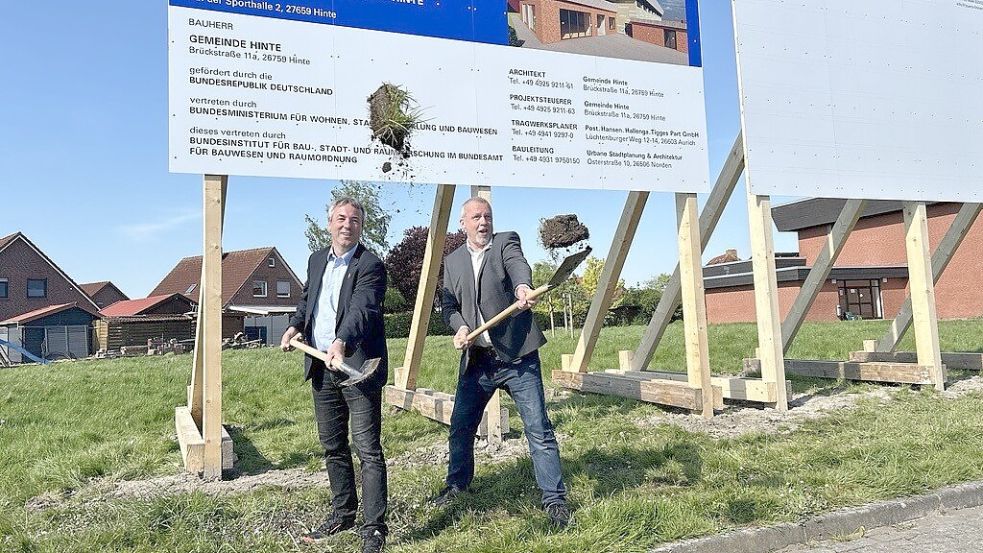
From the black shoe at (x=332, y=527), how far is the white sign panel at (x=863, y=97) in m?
5.55

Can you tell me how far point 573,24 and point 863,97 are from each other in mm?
3762

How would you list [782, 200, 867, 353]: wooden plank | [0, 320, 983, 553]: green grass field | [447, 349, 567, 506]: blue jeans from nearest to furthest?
1. [0, 320, 983, 553]: green grass field
2. [447, 349, 567, 506]: blue jeans
3. [782, 200, 867, 353]: wooden plank

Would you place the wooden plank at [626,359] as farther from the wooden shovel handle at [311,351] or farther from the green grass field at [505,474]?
the wooden shovel handle at [311,351]

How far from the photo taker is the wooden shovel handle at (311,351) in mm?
3439

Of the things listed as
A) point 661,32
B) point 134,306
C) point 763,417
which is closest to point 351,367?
point 763,417

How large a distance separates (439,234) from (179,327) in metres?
39.1

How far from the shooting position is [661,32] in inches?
290

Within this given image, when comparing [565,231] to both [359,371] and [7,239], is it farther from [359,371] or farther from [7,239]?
[7,239]

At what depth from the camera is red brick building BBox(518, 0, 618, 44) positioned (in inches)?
264

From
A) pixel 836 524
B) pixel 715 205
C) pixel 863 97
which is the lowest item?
pixel 836 524

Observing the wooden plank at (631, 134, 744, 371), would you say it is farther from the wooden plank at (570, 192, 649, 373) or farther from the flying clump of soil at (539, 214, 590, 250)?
the flying clump of soil at (539, 214, 590, 250)

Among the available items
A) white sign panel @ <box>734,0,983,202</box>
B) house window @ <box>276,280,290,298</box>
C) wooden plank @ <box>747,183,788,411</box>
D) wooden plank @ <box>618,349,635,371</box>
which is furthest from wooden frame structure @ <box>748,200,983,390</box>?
house window @ <box>276,280,290,298</box>

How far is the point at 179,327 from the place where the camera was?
41.3 metres

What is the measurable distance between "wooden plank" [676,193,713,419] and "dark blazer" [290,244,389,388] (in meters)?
4.12
